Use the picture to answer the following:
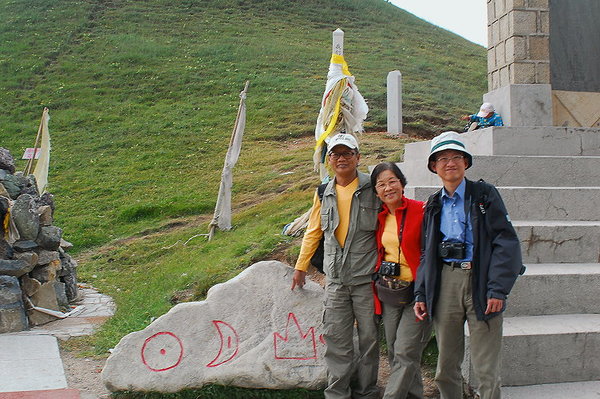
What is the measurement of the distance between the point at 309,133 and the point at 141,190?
5.57 m

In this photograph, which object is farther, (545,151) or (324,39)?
(324,39)

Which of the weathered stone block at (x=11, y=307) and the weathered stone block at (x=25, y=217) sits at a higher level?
the weathered stone block at (x=25, y=217)

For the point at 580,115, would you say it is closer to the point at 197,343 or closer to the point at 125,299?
the point at 197,343

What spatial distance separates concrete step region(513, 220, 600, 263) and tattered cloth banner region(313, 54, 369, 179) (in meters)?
2.69

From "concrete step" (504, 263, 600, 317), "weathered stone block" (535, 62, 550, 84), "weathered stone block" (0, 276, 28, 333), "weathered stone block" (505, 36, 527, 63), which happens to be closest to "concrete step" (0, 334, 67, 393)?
"weathered stone block" (0, 276, 28, 333)

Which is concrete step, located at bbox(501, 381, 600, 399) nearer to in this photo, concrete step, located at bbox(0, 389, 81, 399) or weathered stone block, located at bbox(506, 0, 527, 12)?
concrete step, located at bbox(0, 389, 81, 399)

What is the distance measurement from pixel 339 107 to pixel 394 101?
9.34 metres

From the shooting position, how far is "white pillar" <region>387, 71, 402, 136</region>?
15.7m

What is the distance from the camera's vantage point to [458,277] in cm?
335

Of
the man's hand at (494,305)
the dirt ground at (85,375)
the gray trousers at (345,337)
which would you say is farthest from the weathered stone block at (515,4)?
the dirt ground at (85,375)

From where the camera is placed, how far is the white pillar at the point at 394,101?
51.4ft

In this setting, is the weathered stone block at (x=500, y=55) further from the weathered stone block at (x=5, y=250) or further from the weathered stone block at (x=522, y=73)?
the weathered stone block at (x=5, y=250)

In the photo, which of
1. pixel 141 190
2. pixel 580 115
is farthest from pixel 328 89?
pixel 141 190

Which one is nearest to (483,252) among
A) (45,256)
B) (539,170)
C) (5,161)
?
(539,170)
